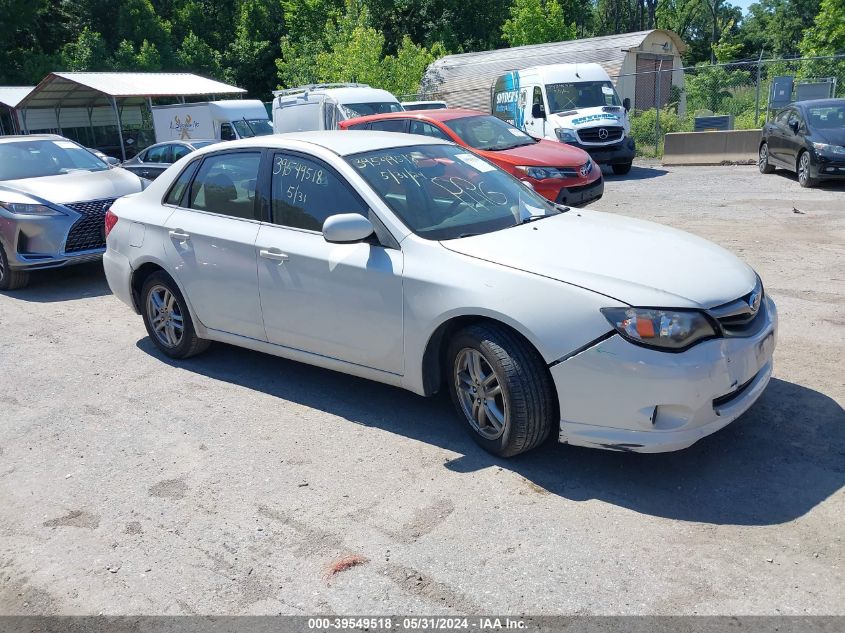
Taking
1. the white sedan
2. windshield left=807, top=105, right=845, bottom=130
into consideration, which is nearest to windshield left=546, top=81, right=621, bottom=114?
windshield left=807, top=105, right=845, bottom=130

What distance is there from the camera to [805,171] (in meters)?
13.9

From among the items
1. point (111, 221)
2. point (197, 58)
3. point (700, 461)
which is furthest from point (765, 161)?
point (197, 58)

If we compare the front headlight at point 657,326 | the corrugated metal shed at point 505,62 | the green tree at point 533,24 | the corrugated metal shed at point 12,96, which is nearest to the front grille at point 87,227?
the front headlight at point 657,326

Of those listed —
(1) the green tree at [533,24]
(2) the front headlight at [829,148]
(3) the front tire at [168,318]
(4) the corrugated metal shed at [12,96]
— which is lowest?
(3) the front tire at [168,318]

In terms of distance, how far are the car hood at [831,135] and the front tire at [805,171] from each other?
352 mm

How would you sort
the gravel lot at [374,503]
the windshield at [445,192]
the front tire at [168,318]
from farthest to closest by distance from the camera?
the front tire at [168,318], the windshield at [445,192], the gravel lot at [374,503]

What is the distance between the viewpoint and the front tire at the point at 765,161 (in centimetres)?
1588

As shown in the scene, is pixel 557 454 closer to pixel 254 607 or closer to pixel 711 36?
pixel 254 607

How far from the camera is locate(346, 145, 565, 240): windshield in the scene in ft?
15.3

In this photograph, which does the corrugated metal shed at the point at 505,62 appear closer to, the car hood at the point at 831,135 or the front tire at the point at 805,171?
the front tire at the point at 805,171

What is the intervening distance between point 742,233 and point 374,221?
22.6ft

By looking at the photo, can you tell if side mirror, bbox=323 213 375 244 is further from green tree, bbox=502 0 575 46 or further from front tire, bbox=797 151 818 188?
→ green tree, bbox=502 0 575 46

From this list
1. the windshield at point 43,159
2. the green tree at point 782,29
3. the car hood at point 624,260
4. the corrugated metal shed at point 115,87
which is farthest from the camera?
the green tree at point 782,29

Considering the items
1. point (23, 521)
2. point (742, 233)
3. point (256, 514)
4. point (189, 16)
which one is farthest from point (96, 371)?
point (189, 16)
